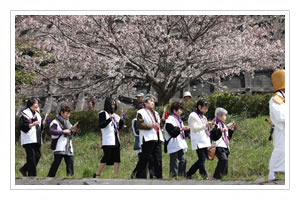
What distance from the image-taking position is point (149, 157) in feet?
23.4

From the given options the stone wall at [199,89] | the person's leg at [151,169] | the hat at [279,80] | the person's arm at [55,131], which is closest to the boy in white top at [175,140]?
the person's leg at [151,169]

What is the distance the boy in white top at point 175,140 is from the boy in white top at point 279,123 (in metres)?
1.53

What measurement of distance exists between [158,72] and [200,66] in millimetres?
1576

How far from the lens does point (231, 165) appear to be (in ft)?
27.5

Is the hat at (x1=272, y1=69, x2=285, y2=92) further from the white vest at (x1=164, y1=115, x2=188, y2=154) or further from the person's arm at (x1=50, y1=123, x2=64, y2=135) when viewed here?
the person's arm at (x1=50, y1=123, x2=64, y2=135)

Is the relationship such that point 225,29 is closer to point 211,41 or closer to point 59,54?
point 211,41

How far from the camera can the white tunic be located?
21.0ft

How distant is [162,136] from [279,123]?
200 centimetres

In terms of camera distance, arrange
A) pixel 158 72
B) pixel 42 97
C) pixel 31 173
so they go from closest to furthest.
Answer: pixel 31 173 < pixel 158 72 < pixel 42 97

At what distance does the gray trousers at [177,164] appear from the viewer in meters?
7.19

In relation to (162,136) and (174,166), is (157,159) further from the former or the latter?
(162,136)

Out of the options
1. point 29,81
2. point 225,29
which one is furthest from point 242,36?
point 29,81

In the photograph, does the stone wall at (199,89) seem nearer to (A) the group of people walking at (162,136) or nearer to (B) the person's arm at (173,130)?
(A) the group of people walking at (162,136)

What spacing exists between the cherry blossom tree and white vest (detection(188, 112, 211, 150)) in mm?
5253
